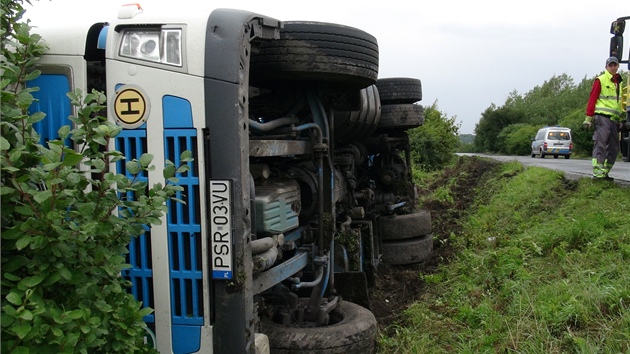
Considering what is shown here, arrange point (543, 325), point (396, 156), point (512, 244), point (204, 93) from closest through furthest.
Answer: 1. point (204, 93)
2. point (543, 325)
3. point (512, 244)
4. point (396, 156)

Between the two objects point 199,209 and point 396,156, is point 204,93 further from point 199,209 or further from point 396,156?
point 396,156

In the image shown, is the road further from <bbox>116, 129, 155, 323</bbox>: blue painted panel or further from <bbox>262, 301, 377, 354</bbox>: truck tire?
<bbox>116, 129, 155, 323</bbox>: blue painted panel

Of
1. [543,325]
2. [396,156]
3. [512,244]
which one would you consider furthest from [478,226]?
[543,325]

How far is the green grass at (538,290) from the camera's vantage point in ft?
10.5

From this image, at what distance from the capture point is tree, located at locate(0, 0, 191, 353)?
1620 mm

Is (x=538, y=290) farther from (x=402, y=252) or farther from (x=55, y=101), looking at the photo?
(x=55, y=101)

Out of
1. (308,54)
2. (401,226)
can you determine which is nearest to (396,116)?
(401,226)

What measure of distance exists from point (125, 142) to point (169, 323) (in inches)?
29.4

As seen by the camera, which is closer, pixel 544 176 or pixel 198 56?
pixel 198 56

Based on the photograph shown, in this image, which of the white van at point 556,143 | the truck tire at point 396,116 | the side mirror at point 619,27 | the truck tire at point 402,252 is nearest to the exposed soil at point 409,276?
the truck tire at point 402,252

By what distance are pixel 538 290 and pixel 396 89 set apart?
10.2 ft

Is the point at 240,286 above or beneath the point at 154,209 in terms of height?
beneath

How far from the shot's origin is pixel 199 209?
91.1 inches

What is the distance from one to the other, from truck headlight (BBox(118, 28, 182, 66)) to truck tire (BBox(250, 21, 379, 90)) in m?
0.72
